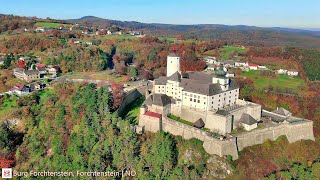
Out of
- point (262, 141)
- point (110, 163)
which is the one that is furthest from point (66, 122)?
point (262, 141)

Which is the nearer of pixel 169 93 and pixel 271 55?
pixel 169 93

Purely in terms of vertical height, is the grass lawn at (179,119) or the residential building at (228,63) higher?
the residential building at (228,63)

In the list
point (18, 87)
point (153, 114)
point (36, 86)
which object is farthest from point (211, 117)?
point (18, 87)

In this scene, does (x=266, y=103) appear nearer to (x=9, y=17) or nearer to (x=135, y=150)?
(x=135, y=150)

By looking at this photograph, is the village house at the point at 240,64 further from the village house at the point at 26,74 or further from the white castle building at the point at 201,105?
the village house at the point at 26,74

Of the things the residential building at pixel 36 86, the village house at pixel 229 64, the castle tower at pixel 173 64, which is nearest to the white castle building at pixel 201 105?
the castle tower at pixel 173 64
